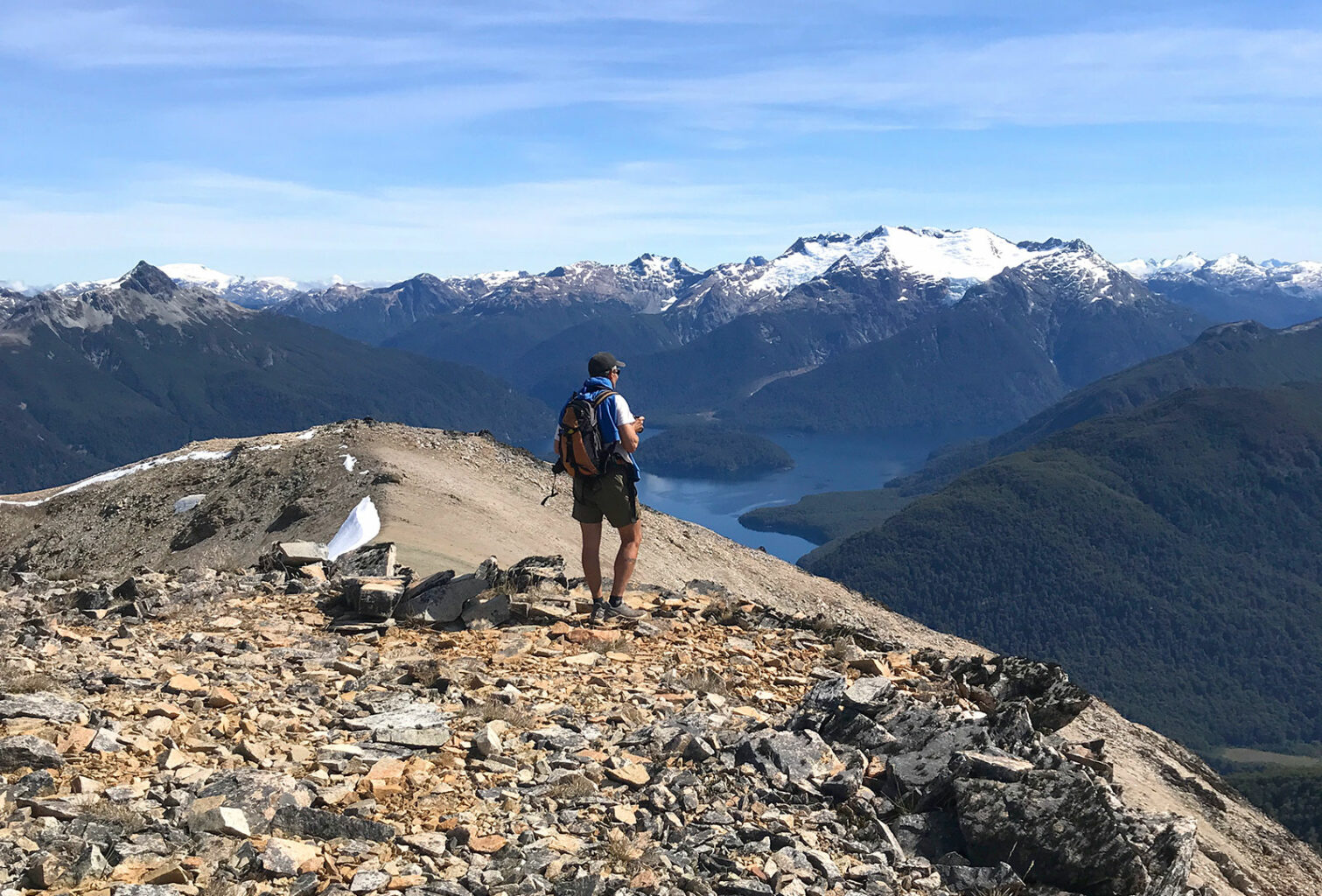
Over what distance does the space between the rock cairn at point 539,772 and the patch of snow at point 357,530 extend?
16.2 meters

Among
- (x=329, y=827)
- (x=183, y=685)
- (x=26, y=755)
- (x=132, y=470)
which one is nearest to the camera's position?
(x=329, y=827)

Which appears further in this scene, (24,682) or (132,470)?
(132,470)

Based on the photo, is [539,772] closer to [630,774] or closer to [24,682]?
[630,774]

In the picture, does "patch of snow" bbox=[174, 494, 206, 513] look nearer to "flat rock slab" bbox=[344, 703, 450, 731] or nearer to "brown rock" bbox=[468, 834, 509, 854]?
"flat rock slab" bbox=[344, 703, 450, 731]

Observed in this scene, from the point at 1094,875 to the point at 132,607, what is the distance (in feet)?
48.4

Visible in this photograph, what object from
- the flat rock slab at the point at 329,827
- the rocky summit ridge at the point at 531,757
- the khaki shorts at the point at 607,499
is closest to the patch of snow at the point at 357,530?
the rocky summit ridge at the point at 531,757

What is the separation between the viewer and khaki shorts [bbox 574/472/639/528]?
50.2 feet

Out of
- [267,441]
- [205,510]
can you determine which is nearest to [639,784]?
[205,510]

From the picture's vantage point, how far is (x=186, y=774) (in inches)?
349

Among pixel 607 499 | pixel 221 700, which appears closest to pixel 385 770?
pixel 221 700

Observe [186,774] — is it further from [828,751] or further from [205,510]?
[205,510]

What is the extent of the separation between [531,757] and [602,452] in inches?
236

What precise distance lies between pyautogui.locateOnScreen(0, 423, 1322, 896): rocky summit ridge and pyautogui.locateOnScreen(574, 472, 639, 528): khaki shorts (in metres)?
1.79

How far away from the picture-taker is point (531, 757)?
33.2ft
